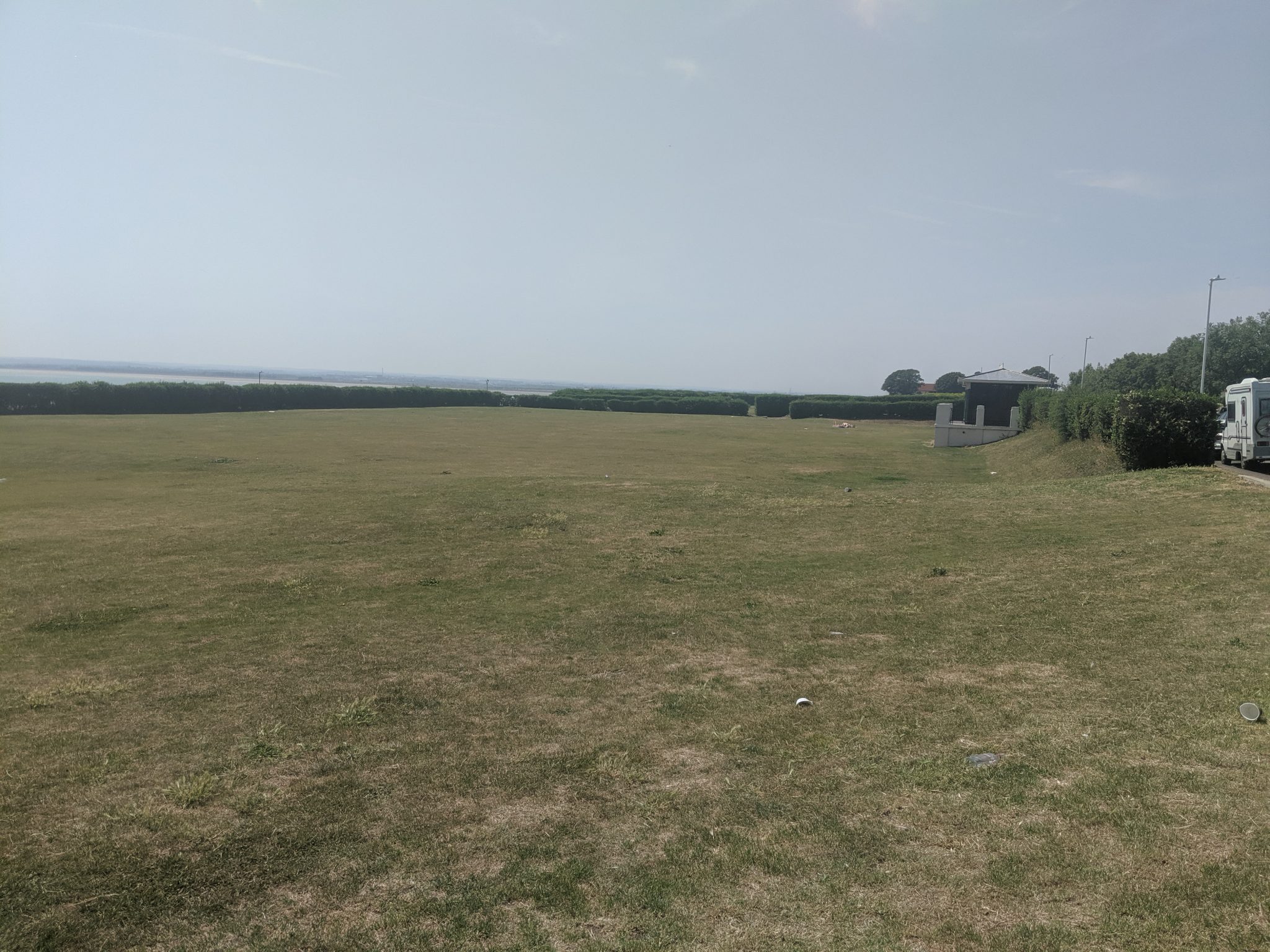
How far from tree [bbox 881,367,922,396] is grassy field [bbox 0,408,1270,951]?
15339 centimetres

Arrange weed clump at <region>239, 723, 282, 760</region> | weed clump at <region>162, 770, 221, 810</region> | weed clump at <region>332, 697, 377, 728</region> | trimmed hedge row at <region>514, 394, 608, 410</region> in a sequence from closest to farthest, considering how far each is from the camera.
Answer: weed clump at <region>162, 770, 221, 810</region> < weed clump at <region>239, 723, 282, 760</region> < weed clump at <region>332, 697, 377, 728</region> < trimmed hedge row at <region>514, 394, 608, 410</region>

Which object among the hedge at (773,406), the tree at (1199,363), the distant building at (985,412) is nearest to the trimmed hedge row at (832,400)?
the hedge at (773,406)

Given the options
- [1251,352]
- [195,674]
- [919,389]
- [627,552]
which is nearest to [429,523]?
[627,552]

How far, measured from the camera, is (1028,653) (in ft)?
27.9

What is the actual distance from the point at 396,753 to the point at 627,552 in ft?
27.1

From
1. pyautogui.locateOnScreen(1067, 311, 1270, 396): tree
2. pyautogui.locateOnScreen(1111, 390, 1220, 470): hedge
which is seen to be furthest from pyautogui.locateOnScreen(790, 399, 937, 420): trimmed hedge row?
pyautogui.locateOnScreen(1111, 390, 1220, 470): hedge

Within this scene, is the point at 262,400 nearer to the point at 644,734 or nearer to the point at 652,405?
the point at 652,405

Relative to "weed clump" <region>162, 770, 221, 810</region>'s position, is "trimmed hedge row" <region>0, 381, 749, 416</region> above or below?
A: above

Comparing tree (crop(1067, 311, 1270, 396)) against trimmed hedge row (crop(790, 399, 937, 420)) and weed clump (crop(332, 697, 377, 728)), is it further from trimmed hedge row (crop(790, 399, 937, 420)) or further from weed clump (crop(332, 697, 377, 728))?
weed clump (crop(332, 697, 377, 728))

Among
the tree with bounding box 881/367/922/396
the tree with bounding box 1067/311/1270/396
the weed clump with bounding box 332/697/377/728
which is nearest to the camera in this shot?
the weed clump with bounding box 332/697/377/728

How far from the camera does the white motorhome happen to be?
2025 centimetres

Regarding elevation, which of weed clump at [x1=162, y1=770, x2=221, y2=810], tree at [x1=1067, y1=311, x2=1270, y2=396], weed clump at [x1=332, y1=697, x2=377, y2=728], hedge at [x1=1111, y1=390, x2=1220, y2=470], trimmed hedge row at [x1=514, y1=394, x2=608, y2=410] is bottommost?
weed clump at [x1=162, y1=770, x2=221, y2=810]

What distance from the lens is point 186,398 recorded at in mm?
60562

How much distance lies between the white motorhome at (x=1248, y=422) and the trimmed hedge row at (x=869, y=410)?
55554 millimetres
